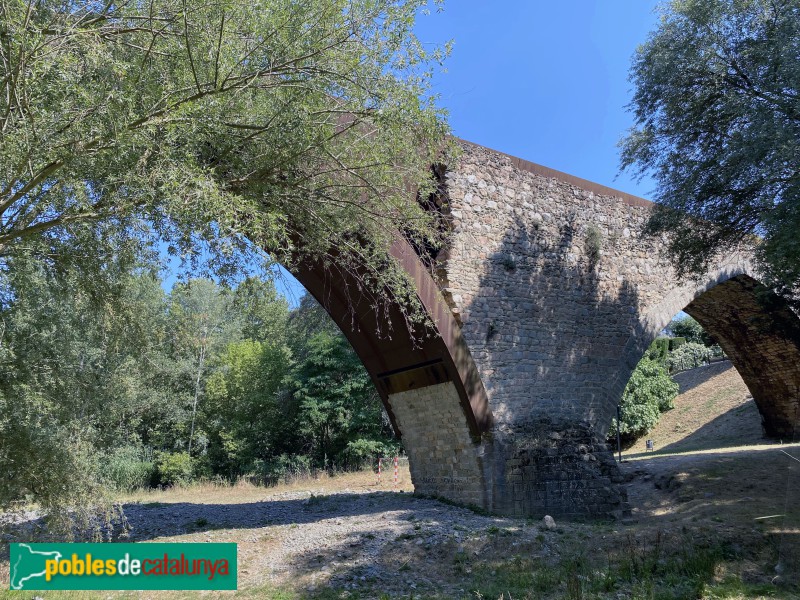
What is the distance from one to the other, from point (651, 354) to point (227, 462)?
16366 mm

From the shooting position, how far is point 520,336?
9656 millimetres

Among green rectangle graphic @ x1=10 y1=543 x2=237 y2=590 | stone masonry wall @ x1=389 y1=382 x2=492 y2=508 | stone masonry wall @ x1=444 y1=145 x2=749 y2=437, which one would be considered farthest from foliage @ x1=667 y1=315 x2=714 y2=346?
green rectangle graphic @ x1=10 y1=543 x2=237 y2=590

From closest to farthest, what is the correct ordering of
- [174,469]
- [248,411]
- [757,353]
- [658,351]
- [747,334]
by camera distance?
[747,334]
[757,353]
[174,469]
[248,411]
[658,351]

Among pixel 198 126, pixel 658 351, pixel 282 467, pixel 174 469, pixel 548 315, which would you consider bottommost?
pixel 282 467

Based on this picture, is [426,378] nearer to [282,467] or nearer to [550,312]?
[550,312]

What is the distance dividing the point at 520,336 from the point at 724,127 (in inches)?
169

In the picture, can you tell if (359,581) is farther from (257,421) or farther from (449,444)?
(257,421)

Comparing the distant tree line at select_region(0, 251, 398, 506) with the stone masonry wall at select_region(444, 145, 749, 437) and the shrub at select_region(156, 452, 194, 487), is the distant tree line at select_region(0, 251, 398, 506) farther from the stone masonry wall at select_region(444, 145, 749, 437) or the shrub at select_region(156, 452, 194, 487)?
the stone masonry wall at select_region(444, 145, 749, 437)

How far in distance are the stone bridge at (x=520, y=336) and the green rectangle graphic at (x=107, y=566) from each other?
12.2ft

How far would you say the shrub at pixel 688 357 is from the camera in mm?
27484

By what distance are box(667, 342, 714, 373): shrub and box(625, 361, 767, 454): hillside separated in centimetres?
236

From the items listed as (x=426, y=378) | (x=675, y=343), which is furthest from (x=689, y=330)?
(x=426, y=378)

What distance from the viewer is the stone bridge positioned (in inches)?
353

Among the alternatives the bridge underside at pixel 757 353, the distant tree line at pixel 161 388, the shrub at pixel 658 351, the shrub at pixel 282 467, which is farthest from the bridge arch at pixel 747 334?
the shrub at pixel 282 467
